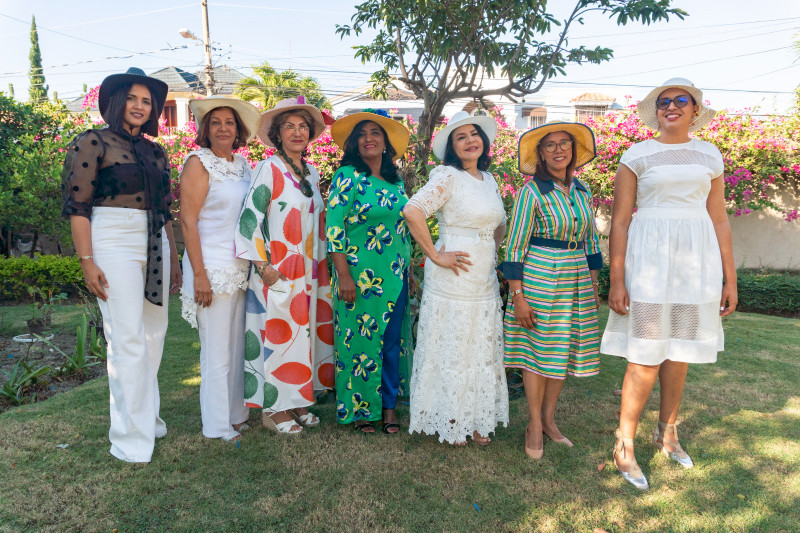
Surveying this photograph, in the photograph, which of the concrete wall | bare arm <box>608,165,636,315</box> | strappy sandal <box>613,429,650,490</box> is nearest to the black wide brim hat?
bare arm <box>608,165,636,315</box>

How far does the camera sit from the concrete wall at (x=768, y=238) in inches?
432

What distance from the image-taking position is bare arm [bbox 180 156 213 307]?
3094 millimetres

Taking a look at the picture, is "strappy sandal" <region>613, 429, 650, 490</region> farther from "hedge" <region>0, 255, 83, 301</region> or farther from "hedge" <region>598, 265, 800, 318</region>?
"hedge" <region>0, 255, 83, 301</region>

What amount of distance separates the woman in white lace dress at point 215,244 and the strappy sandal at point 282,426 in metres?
0.20

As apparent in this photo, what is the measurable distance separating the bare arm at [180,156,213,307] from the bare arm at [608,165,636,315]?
2.38 m

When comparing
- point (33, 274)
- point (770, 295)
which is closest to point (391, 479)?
point (33, 274)

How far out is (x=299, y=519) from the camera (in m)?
2.46

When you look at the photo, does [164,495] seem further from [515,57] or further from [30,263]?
[30,263]

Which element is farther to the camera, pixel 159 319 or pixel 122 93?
pixel 159 319

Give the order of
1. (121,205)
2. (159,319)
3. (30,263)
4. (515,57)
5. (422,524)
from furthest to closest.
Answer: (30,263)
(515,57)
(159,319)
(121,205)
(422,524)

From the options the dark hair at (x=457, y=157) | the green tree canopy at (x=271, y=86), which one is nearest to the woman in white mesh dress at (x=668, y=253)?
the dark hair at (x=457, y=157)

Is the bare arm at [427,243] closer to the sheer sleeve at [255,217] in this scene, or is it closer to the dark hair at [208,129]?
the sheer sleeve at [255,217]

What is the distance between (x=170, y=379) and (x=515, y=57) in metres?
4.19

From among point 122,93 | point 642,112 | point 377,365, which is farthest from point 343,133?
point 642,112
